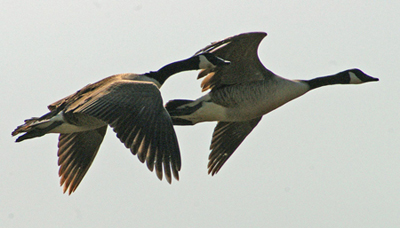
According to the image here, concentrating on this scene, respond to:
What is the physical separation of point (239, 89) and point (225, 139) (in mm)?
1464

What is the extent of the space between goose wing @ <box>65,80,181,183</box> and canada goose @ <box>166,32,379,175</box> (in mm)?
2518

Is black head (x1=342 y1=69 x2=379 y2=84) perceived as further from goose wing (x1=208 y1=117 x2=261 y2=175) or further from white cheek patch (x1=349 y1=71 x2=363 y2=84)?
goose wing (x1=208 y1=117 x2=261 y2=175)

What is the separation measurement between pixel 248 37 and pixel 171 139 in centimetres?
335

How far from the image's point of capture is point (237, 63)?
13.2 m

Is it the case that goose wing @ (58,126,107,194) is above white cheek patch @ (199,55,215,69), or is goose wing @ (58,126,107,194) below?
below

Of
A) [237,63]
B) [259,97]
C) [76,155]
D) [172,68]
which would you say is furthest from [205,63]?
[76,155]

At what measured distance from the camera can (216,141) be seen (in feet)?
47.3

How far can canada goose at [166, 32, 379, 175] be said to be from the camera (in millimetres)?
12914

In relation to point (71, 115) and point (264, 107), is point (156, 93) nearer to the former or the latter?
point (71, 115)

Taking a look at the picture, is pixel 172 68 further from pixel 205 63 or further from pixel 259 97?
pixel 259 97

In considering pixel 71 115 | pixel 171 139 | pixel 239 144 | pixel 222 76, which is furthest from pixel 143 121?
pixel 239 144

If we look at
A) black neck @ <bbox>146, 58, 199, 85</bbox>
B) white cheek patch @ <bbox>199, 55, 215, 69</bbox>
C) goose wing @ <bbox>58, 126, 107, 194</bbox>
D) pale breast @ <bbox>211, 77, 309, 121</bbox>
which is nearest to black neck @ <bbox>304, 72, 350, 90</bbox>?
pale breast @ <bbox>211, 77, 309, 121</bbox>

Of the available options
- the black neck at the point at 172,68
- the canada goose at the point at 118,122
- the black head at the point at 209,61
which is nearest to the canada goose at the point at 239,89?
the black head at the point at 209,61

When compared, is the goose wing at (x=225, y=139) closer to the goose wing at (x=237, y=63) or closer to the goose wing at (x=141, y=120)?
the goose wing at (x=237, y=63)
